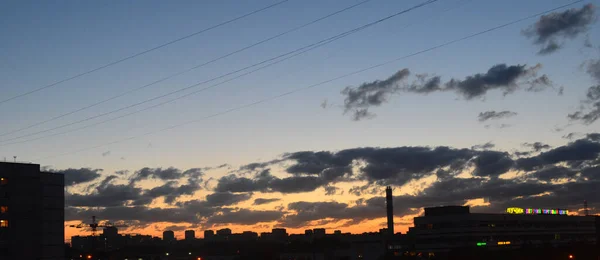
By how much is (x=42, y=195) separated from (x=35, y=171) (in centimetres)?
1186

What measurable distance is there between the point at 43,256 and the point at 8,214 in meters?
17.1

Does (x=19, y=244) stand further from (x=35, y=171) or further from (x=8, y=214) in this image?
(x=35, y=171)

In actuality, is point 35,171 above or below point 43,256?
above

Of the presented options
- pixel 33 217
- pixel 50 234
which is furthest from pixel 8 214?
pixel 50 234

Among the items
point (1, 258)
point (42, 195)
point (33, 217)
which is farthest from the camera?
point (42, 195)

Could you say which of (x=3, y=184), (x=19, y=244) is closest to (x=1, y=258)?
(x=19, y=244)

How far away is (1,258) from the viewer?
557ft

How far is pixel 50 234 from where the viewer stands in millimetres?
195500

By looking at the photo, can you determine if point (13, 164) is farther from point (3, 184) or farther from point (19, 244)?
point (19, 244)

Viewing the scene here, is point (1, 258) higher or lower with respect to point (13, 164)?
lower

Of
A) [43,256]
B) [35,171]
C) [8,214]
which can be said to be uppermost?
[35,171]

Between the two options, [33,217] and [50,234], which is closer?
[33,217]

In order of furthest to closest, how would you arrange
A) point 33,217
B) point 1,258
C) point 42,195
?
point 42,195 < point 33,217 < point 1,258

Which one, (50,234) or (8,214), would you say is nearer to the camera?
(8,214)
